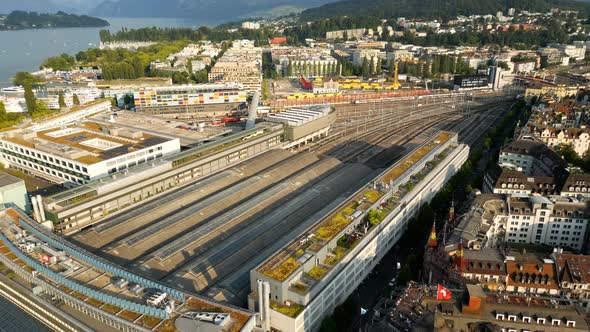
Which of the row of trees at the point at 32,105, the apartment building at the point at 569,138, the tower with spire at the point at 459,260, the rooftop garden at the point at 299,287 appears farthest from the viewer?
the row of trees at the point at 32,105

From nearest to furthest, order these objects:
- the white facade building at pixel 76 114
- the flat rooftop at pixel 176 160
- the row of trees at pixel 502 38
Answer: the flat rooftop at pixel 176 160, the white facade building at pixel 76 114, the row of trees at pixel 502 38

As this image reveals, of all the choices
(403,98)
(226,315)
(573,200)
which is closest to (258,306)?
(226,315)

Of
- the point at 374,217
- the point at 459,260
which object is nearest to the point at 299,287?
the point at 374,217

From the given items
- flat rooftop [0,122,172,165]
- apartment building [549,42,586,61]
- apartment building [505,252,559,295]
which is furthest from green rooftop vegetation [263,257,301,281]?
apartment building [549,42,586,61]

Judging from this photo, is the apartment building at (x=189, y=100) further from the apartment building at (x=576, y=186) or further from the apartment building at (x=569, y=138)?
the apartment building at (x=576, y=186)

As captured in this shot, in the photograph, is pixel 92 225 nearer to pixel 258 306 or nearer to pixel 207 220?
pixel 207 220

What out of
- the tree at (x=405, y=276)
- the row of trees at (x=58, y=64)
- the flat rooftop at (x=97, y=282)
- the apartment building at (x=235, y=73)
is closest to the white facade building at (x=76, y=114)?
the apartment building at (x=235, y=73)
